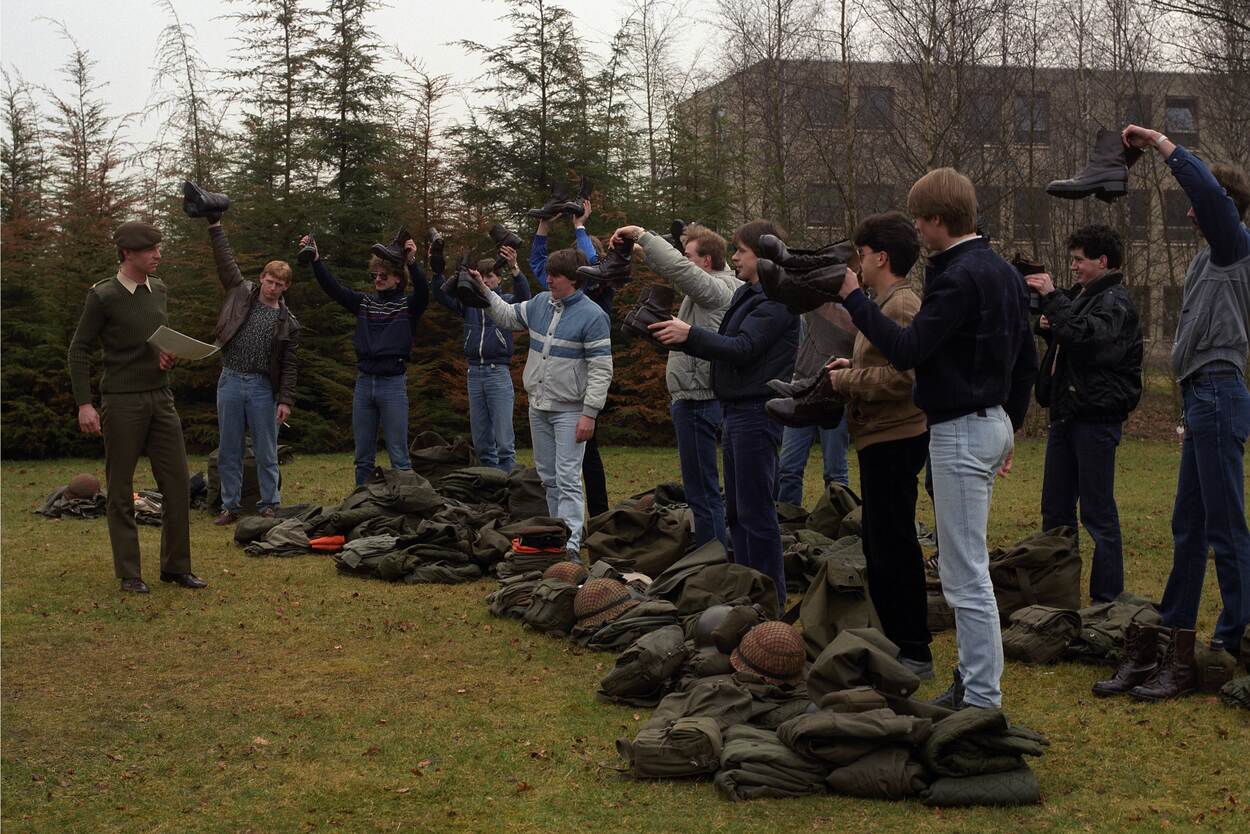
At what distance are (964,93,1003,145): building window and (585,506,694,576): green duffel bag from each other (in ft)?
48.5

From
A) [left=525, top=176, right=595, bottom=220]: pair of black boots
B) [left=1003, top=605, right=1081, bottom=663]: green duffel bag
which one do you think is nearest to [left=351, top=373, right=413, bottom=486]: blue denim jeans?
[left=525, top=176, right=595, bottom=220]: pair of black boots

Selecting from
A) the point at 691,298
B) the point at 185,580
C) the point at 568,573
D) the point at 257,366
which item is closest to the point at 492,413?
the point at 257,366

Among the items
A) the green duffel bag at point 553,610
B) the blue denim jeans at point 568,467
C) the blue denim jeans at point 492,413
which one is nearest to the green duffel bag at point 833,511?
the blue denim jeans at point 568,467

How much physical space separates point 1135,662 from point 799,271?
2.56 m

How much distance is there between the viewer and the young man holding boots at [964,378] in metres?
4.47

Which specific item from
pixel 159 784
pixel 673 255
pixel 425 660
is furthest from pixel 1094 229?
pixel 159 784

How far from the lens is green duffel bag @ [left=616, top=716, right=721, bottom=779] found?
4492 millimetres

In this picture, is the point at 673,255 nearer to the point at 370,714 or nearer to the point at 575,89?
the point at 370,714

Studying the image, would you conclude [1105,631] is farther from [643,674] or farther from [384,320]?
[384,320]

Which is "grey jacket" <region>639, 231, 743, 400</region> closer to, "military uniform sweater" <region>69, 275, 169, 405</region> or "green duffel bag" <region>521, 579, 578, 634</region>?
"green duffel bag" <region>521, 579, 578, 634</region>

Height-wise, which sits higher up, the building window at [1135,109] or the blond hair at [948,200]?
the building window at [1135,109]

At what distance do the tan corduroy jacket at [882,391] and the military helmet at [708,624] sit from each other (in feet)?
3.45

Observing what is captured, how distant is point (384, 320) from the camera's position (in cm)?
1048

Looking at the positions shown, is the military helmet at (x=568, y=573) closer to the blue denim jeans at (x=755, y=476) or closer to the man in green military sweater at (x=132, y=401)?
the blue denim jeans at (x=755, y=476)
